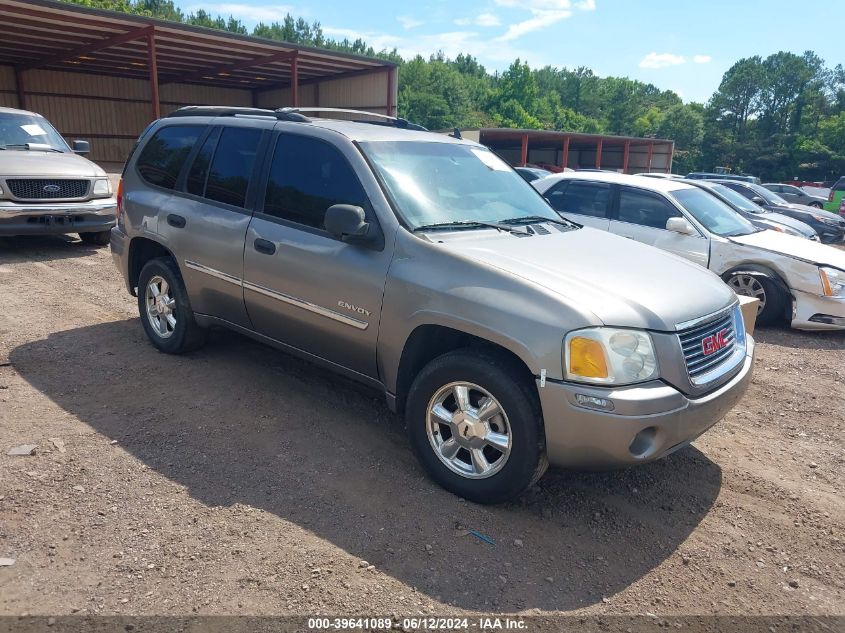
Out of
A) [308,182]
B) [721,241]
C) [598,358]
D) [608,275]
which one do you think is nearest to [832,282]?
[721,241]

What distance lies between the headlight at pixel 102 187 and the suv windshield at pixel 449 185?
6.67 m

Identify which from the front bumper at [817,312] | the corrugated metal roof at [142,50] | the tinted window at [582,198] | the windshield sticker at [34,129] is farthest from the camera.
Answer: the corrugated metal roof at [142,50]

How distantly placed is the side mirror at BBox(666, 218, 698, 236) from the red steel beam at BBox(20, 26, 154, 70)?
1700 centimetres

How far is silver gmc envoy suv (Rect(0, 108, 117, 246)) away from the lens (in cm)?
821

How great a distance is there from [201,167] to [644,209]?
5.30 metres

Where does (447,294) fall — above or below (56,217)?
above

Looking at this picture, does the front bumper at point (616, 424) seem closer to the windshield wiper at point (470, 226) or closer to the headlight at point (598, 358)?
the headlight at point (598, 358)

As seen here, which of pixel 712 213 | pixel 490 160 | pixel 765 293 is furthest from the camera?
pixel 712 213

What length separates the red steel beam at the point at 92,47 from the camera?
1877 cm

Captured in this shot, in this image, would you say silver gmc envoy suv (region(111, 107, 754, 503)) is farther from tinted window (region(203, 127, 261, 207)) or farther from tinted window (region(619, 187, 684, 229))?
tinted window (region(619, 187, 684, 229))

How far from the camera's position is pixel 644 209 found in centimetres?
773

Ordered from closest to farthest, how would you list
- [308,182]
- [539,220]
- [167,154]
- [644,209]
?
[308,182] → [539,220] → [167,154] → [644,209]

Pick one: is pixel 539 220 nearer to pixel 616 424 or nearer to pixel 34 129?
pixel 616 424

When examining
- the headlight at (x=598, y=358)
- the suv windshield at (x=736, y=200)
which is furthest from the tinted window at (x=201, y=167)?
the suv windshield at (x=736, y=200)
